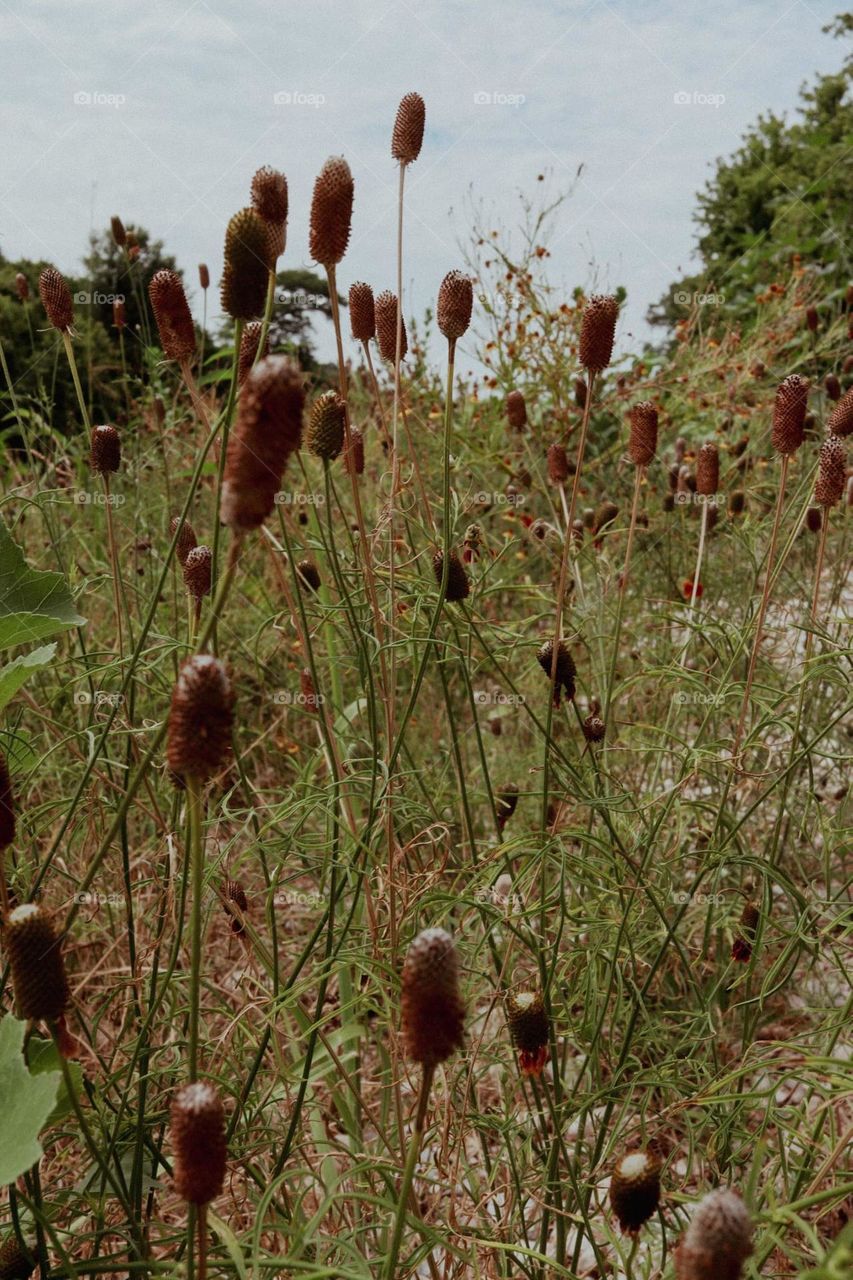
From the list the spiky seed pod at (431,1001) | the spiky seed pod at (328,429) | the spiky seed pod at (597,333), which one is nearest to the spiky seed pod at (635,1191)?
the spiky seed pod at (431,1001)

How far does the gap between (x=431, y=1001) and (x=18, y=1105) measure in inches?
15.4

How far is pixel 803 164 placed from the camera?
10945mm

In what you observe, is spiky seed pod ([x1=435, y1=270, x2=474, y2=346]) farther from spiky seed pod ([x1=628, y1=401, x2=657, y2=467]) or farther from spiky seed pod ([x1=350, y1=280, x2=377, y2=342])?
spiky seed pod ([x1=628, y1=401, x2=657, y2=467])

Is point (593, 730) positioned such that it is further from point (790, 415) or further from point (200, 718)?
point (200, 718)

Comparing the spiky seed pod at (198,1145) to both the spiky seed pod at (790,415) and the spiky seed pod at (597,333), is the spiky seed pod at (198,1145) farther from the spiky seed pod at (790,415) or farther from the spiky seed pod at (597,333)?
the spiky seed pod at (790,415)

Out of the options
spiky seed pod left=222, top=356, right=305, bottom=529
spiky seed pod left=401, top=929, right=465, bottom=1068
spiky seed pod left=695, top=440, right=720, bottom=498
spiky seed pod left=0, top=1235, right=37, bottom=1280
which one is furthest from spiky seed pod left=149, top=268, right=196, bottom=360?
spiky seed pod left=695, top=440, right=720, bottom=498

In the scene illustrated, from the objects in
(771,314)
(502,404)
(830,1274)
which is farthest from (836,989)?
(771,314)

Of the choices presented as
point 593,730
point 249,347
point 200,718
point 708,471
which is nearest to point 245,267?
point 249,347

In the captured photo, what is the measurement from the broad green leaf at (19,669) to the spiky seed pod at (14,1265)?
1.79 ft

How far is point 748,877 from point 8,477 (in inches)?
140

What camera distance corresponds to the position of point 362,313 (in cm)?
141

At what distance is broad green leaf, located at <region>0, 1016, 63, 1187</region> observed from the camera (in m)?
0.76

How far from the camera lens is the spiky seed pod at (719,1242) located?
0.51 metres

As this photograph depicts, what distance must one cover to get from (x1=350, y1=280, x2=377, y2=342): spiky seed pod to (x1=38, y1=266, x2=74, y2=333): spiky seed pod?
0.36 meters
